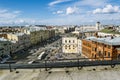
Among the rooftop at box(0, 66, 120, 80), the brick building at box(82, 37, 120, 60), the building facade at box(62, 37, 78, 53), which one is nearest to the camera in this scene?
the rooftop at box(0, 66, 120, 80)

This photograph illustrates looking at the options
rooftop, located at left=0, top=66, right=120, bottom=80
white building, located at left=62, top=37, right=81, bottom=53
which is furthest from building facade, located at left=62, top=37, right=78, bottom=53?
rooftop, located at left=0, top=66, right=120, bottom=80

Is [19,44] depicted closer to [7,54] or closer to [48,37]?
[7,54]

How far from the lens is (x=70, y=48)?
80562 mm

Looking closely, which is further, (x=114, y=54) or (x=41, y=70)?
(x=114, y=54)

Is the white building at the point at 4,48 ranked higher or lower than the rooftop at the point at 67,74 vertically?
lower

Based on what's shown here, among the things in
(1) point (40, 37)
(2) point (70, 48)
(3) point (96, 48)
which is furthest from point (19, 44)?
(3) point (96, 48)

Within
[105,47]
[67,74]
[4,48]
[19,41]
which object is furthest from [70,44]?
[67,74]

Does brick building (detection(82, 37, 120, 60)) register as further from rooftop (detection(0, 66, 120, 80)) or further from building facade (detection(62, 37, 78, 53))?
rooftop (detection(0, 66, 120, 80))

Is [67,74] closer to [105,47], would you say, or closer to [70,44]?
[105,47]

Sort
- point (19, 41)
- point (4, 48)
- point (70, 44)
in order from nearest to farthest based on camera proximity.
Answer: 1. point (4, 48)
2. point (70, 44)
3. point (19, 41)

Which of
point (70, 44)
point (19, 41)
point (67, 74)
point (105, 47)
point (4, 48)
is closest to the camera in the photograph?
point (67, 74)

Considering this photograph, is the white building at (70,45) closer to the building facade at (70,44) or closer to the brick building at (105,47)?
the building facade at (70,44)

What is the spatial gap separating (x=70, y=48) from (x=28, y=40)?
2955cm

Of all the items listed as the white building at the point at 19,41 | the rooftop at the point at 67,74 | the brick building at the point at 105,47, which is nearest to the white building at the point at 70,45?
the white building at the point at 19,41
